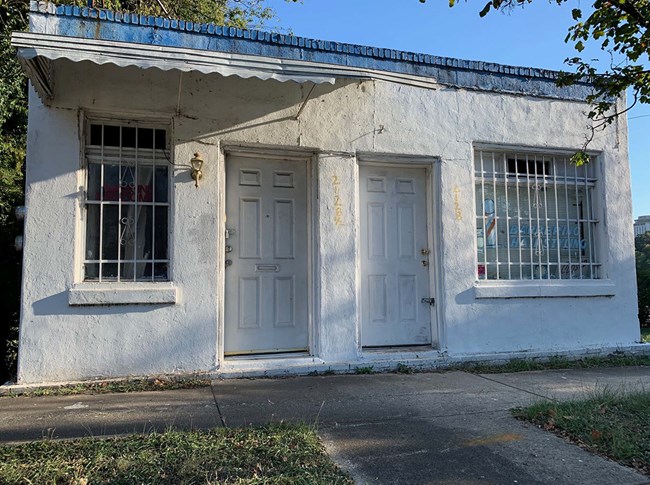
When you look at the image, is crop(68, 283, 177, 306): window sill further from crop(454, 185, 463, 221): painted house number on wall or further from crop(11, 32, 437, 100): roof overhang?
crop(454, 185, 463, 221): painted house number on wall

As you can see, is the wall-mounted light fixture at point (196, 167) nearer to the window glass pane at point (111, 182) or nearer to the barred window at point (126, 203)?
the barred window at point (126, 203)

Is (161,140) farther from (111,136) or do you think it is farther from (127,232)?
(127,232)

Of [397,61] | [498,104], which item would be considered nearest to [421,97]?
[397,61]

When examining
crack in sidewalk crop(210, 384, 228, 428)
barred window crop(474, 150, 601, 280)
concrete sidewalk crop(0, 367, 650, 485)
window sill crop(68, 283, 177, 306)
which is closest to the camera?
concrete sidewalk crop(0, 367, 650, 485)

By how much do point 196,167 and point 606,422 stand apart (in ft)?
14.4

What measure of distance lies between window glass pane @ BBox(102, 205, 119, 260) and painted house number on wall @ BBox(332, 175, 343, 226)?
2.42 meters

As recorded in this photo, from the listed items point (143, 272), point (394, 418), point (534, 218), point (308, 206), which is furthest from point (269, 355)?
point (534, 218)

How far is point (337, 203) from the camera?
5.78m

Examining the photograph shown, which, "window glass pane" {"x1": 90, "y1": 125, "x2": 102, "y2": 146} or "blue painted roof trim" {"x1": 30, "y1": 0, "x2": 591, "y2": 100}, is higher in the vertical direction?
"blue painted roof trim" {"x1": 30, "y1": 0, "x2": 591, "y2": 100}

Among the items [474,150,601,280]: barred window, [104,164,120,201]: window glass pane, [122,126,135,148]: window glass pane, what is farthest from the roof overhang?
[474,150,601,280]: barred window

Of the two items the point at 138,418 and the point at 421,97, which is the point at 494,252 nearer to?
the point at 421,97

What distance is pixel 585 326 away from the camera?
6605 mm

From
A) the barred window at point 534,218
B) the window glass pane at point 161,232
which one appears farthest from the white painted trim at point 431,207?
the window glass pane at point 161,232

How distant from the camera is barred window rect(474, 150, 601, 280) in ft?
21.4
